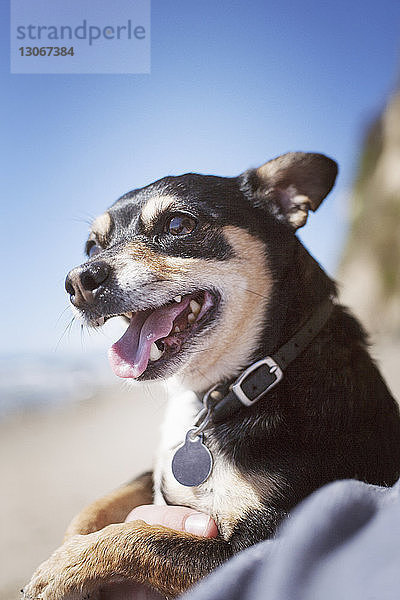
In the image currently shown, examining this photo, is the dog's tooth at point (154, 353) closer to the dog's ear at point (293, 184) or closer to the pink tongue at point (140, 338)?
the pink tongue at point (140, 338)

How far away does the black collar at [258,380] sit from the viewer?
1101 mm

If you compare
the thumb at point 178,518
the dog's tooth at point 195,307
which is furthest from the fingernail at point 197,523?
the dog's tooth at point 195,307

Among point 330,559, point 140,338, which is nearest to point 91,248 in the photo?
point 140,338

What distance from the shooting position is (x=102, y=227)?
4.15 feet

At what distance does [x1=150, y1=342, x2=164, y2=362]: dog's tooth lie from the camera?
3.69 ft

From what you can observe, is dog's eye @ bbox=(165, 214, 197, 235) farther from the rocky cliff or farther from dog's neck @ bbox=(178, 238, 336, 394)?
the rocky cliff

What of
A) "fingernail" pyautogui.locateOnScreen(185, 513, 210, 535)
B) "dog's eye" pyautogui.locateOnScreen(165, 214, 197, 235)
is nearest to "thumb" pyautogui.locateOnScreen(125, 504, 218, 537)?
"fingernail" pyautogui.locateOnScreen(185, 513, 210, 535)

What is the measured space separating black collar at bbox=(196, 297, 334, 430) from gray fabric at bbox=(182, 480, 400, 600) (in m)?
0.47

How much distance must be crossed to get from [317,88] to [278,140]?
0.64ft

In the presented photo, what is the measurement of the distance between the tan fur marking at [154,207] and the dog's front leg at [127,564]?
0.60m

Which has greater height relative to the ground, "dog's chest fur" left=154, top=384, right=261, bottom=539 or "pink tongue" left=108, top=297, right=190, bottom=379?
"pink tongue" left=108, top=297, right=190, bottom=379

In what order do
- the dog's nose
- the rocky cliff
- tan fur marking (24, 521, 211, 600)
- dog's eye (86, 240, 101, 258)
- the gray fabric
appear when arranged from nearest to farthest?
the gray fabric
tan fur marking (24, 521, 211, 600)
the dog's nose
dog's eye (86, 240, 101, 258)
the rocky cliff

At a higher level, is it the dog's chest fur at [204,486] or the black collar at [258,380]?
the black collar at [258,380]

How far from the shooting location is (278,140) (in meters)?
1.44
